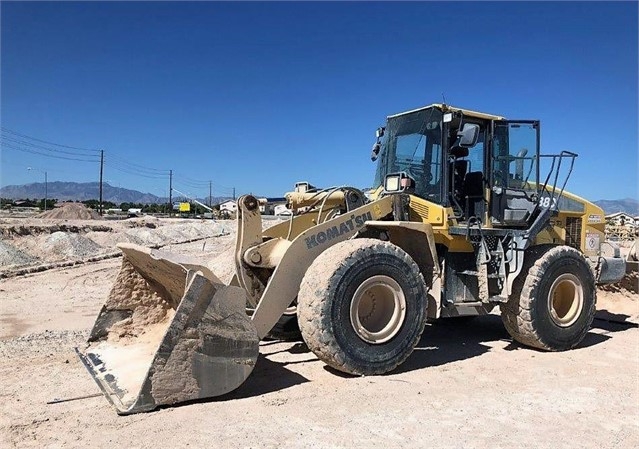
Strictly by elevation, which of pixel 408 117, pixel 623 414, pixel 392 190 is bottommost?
pixel 623 414

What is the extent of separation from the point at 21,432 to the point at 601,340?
6882 millimetres

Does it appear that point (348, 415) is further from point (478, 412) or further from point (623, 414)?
point (623, 414)

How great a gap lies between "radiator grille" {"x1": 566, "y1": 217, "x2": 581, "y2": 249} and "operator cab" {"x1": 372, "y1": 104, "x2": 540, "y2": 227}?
0.86 metres

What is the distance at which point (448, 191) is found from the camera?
6605 mm

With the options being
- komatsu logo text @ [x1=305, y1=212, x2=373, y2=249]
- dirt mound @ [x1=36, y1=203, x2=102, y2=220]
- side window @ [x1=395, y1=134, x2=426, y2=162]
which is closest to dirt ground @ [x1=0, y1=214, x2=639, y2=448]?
komatsu logo text @ [x1=305, y1=212, x2=373, y2=249]

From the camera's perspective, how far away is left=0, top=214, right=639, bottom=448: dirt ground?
13.1 ft

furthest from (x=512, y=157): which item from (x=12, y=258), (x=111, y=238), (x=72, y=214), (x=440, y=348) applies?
(x=72, y=214)

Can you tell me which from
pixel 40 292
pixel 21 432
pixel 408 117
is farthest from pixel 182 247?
pixel 21 432

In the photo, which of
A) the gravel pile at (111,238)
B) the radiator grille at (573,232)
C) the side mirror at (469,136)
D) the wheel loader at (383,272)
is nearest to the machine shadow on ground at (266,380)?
the wheel loader at (383,272)

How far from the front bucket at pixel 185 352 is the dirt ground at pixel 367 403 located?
128 mm

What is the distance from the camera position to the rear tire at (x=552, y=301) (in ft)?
21.8

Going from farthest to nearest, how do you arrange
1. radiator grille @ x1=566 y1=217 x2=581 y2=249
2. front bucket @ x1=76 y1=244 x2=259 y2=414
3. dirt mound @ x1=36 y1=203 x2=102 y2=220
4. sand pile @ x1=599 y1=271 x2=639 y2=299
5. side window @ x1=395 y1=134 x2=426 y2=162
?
dirt mound @ x1=36 y1=203 x2=102 y2=220
sand pile @ x1=599 y1=271 x2=639 y2=299
radiator grille @ x1=566 y1=217 x2=581 y2=249
side window @ x1=395 y1=134 x2=426 y2=162
front bucket @ x1=76 y1=244 x2=259 y2=414

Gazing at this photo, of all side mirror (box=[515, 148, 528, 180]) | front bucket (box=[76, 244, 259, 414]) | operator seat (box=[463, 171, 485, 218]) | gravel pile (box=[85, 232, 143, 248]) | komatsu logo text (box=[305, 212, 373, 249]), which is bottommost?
front bucket (box=[76, 244, 259, 414])

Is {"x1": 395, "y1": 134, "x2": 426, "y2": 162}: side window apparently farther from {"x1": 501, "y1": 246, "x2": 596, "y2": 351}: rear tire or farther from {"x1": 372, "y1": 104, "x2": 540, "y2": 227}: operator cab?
{"x1": 501, "y1": 246, "x2": 596, "y2": 351}: rear tire
